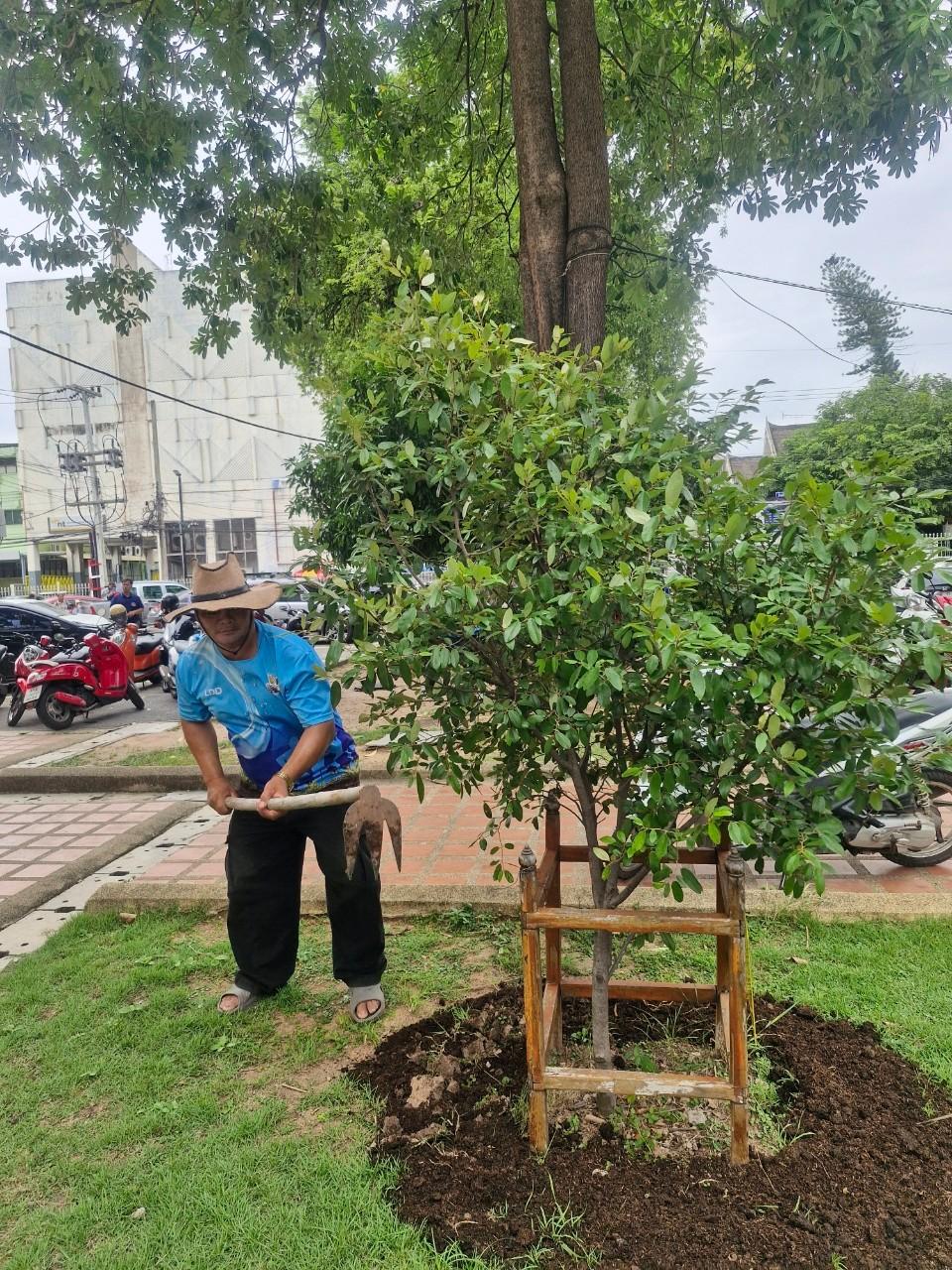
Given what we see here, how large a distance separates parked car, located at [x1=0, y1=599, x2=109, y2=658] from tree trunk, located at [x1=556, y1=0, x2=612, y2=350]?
10.5 metres

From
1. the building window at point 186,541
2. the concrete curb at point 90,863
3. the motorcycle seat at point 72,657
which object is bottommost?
the concrete curb at point 90,863

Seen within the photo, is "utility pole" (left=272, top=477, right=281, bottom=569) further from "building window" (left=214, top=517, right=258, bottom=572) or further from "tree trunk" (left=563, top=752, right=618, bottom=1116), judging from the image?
"tree trunk" (left=563, top=752, right=618, bottom=1116)

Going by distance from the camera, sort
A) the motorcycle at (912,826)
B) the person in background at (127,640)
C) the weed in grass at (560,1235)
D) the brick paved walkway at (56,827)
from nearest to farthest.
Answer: the weed in grass at (560,1235) < the motorcycle at (912,826) < the brick paved walkway at (56,827) < the person in background at (127,640)

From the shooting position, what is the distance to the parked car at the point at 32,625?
12461 millimetres

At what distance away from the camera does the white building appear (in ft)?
148

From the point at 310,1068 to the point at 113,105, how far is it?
5.61m

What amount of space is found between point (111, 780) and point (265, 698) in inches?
183

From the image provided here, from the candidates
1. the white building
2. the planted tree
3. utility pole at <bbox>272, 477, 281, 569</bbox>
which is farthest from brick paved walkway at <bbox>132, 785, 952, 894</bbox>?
the white building

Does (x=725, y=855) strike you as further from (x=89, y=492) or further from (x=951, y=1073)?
(x=89, y=492)

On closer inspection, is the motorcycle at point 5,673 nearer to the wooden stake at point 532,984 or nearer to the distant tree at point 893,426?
the wooden stake at point 532,984

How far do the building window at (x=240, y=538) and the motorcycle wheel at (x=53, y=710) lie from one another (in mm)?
37086

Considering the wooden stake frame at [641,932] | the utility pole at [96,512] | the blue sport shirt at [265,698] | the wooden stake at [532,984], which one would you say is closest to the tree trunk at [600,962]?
the wooden stake frame at [641,932]

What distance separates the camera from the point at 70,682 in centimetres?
991

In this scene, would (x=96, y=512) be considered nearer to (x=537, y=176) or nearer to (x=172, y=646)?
(x=172, y=646)
